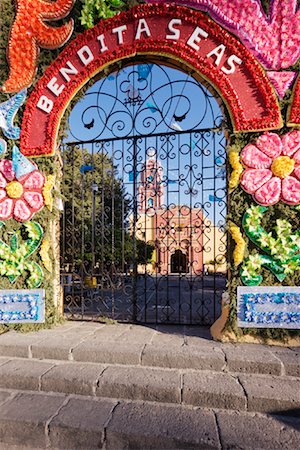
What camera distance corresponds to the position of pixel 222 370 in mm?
2961

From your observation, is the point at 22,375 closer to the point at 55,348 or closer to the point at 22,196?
the point at 55,348

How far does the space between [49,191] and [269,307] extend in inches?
136

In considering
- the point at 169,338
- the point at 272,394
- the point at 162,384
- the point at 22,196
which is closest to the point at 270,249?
the point at 272,394

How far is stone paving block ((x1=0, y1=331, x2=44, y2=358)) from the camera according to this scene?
11.3 feet

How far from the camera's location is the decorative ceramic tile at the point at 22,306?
4062 mm

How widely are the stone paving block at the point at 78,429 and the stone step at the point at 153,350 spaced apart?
0.71 metres

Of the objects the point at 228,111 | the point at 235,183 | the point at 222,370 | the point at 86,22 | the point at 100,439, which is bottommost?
the point at 100,439

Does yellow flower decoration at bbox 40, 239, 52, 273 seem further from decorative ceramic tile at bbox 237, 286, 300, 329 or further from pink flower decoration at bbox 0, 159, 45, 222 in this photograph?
decorative ceramic tile at bbox 237, 286, 300, 329

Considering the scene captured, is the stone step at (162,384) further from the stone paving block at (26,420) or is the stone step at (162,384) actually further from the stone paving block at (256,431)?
the stone paving block at (26,420)

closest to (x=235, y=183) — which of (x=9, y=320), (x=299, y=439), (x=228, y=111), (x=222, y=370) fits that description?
(x=228, y=111)

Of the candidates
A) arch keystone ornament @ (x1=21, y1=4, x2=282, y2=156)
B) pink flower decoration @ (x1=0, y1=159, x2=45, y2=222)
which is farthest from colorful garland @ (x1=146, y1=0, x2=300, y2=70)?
pink flower decoration @ (x1=0, y1=159, x2=45, y2=222)

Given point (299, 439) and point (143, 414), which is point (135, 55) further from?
point (299, 439)

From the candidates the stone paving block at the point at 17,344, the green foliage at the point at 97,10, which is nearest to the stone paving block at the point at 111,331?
the stone paving block at the point at 17,344

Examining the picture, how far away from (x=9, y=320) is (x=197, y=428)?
3067 millimetres
